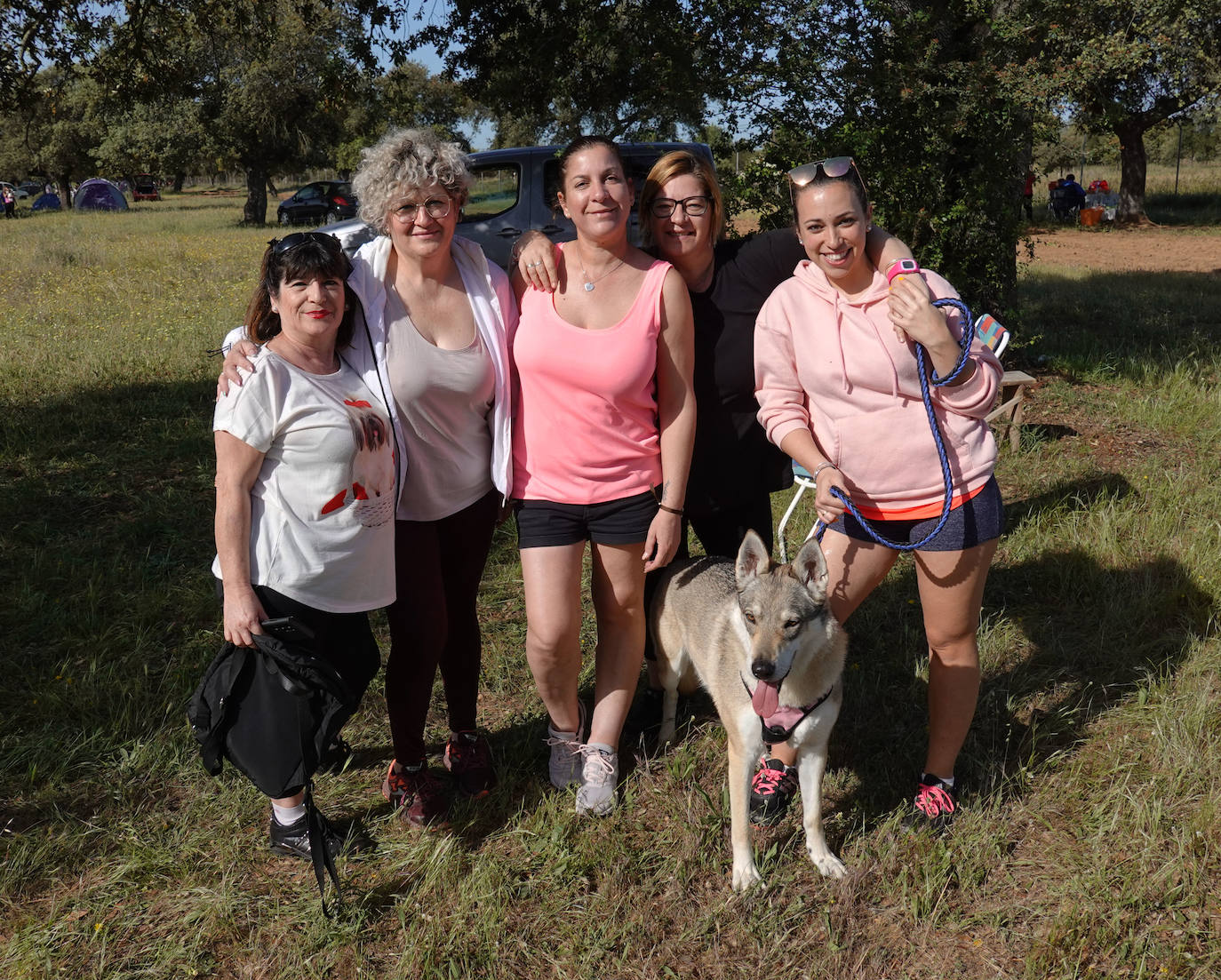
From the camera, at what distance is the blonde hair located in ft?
10.1

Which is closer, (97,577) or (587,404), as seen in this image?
(587,404)

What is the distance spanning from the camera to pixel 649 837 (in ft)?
11.0

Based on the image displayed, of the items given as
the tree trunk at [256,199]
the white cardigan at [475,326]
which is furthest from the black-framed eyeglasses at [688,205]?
the tree trunk at [256,199]

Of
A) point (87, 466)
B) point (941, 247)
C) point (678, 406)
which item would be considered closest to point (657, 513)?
point (678, 406)

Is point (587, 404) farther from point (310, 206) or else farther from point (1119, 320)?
point (310, 206)

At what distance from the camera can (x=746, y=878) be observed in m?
3.07

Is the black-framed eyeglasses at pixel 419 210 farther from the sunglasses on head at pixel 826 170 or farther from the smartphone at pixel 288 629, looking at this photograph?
the smartphone at pixel 288 629

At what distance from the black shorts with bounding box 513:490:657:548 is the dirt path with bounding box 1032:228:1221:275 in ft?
49.2

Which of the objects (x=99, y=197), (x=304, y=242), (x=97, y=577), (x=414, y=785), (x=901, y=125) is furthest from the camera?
(x=99, y=197)

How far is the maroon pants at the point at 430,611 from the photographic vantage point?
3.06 meters

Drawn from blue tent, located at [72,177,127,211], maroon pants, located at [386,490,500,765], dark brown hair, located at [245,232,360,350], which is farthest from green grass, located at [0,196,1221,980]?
blue tent, located at [72,177,127,211]

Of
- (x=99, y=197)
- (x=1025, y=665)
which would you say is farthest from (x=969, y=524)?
(x=99, y=197)

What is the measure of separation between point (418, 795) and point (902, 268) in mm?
2551

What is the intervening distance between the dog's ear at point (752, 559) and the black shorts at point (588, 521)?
1.21 ft
